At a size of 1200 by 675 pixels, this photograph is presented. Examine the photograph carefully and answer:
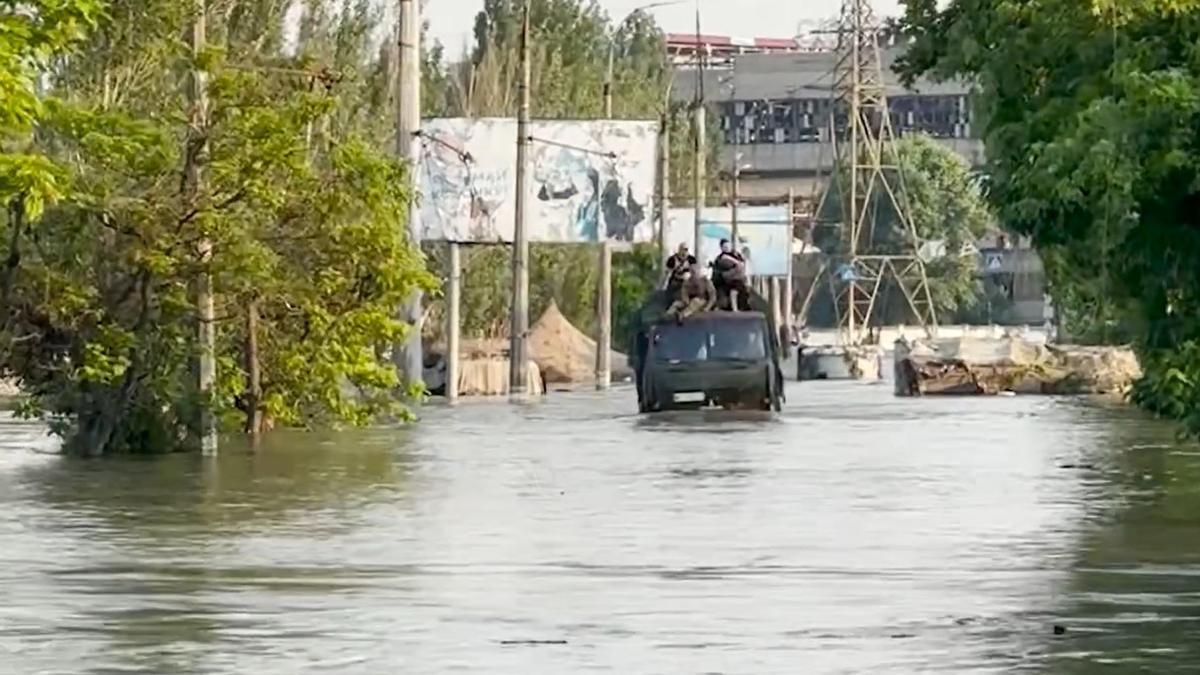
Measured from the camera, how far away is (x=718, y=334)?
162 ft

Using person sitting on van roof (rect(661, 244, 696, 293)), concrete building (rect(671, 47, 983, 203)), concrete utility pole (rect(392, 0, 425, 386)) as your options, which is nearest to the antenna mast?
concrete building (rect(671, 47, 983, 203))

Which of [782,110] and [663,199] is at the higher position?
[782,110]

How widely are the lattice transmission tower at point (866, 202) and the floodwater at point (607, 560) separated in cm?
7488

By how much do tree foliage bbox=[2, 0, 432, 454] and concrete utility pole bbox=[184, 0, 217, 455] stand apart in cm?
8

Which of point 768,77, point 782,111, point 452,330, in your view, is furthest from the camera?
point 782,111

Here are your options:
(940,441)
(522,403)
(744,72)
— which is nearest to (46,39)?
(940,441)

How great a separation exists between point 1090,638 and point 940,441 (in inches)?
997

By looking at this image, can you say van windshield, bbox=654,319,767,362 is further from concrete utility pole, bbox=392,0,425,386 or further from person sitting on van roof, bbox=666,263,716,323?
concrete utility pole, bbox=392,0,425,386

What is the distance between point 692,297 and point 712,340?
0.75 meters

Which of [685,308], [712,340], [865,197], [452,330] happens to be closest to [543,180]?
[452,330]

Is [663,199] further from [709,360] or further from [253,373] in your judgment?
[253,373]

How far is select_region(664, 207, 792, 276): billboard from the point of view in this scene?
103 meters

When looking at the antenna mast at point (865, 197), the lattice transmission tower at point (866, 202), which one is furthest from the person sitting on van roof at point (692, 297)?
the antenna mast at point (865, 197)

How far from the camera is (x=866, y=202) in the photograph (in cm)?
12462
